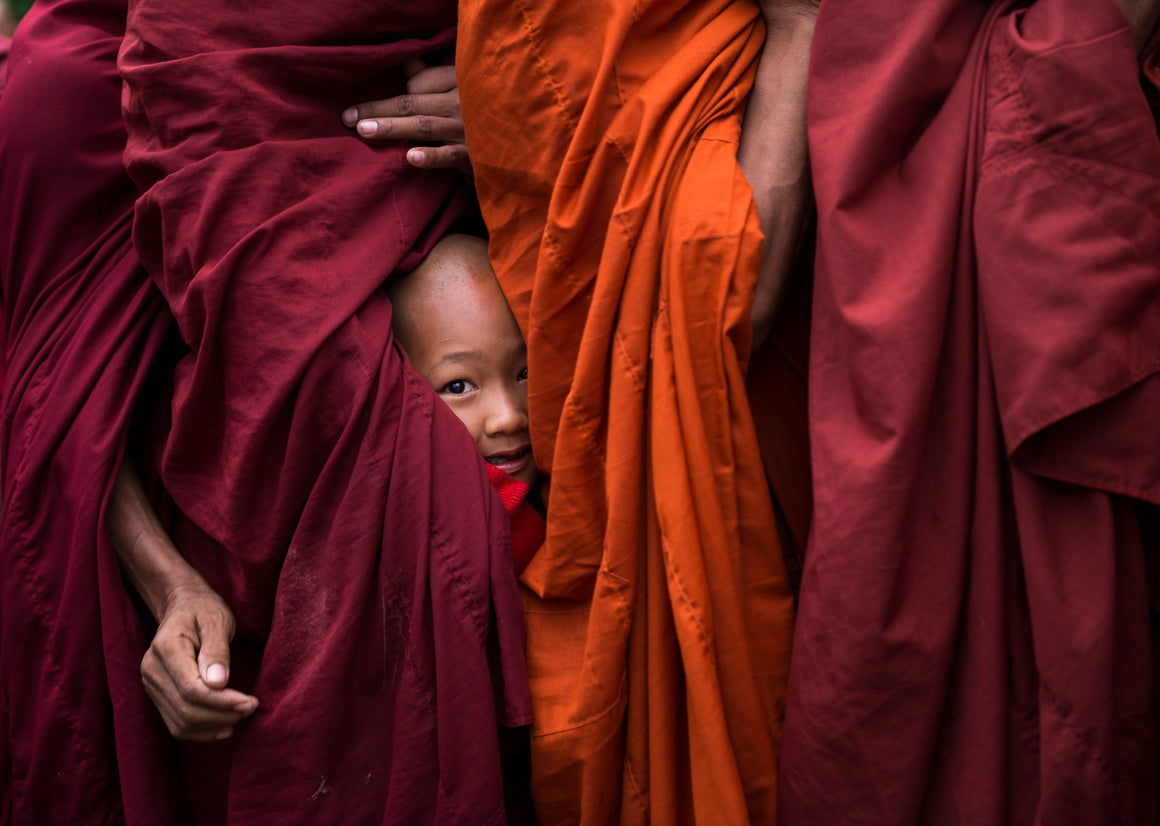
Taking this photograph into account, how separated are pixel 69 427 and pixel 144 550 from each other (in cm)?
15

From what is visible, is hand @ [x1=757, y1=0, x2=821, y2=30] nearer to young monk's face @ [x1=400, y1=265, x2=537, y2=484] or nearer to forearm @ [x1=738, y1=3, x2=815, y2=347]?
forearm @ [x1=738, y1=3, x2=815, y2=347]

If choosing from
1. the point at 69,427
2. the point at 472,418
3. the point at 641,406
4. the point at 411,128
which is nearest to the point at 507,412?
the point at 472,418

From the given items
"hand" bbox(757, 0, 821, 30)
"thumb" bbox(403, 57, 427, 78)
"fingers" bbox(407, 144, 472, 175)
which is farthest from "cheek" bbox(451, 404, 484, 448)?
"hand" bbox(757, 0, 821, 30)

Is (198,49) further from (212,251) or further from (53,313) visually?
(53,313)

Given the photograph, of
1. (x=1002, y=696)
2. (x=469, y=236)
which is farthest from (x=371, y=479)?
(x=1002, y=696)

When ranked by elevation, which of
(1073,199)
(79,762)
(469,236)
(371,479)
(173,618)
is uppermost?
(1073,199)

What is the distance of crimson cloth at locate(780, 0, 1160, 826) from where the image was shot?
659 millimetres

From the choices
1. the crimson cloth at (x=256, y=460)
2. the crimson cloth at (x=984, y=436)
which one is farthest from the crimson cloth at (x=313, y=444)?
the crimson cloth at (x=984, y=436)

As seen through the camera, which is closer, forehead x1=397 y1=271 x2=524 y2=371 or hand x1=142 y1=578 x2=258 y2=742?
hand x1=142 y1=578 x2=258 y2=742

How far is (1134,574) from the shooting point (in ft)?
2.25

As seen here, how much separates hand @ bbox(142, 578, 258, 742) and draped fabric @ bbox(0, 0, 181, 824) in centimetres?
7

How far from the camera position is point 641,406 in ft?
2.67

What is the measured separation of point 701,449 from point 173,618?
519mm

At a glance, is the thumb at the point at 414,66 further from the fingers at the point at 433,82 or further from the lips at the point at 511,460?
the lips at the point at 511,460
